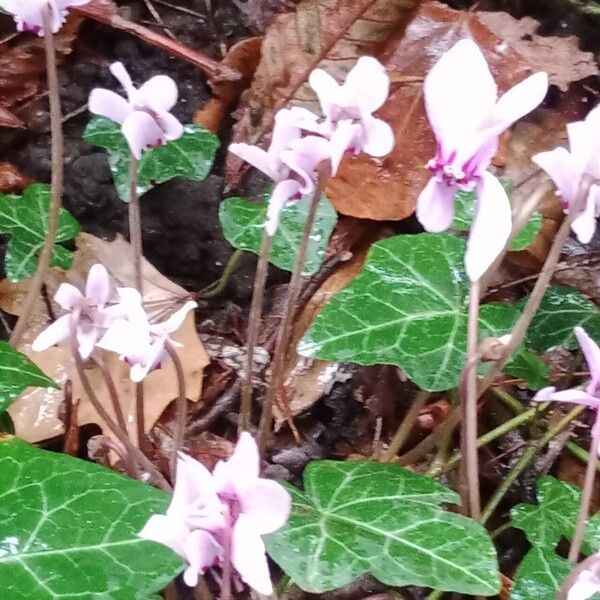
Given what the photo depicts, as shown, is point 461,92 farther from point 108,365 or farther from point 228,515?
point 108,365

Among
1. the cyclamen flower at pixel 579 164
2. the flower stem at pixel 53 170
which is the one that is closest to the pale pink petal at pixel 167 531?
the cyclamen flower at pixel 579 164

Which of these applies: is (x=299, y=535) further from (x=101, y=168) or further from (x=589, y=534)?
(x=101, y=168)

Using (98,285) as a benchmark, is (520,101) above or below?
above

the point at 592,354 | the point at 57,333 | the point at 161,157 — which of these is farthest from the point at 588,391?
the point at 161,157

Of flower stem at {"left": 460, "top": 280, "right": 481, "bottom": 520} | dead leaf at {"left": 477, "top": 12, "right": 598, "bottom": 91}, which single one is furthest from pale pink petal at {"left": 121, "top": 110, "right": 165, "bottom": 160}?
dead leaf at {"left": 477, "top": 12, "right": 598, "bottom": 91}

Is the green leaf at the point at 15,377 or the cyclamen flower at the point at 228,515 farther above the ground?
the cyclamen flower at the point at 228,515

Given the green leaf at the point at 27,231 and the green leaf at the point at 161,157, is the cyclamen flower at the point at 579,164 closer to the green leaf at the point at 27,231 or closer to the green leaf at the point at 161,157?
the green leaf at the point at 161,157
